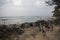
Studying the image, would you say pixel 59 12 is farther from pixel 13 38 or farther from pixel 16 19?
pixel 13 38

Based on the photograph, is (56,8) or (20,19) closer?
(20,19)

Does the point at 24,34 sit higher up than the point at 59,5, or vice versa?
the point at 59,5

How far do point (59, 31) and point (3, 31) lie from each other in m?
2.80

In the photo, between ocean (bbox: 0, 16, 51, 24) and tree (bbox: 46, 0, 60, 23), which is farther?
tree (bbox: 46, 0, 60, 23)

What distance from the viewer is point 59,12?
31.5 feet

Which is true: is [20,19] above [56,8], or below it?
below

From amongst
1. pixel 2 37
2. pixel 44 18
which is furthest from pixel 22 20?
pixel 2 37

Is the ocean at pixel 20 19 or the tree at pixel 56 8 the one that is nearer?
the ocean at pixel 20 19

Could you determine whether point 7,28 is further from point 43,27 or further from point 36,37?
point 43,27

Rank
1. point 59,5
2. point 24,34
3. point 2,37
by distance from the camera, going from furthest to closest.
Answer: point 59,5 → point 24,34 → point 2,37

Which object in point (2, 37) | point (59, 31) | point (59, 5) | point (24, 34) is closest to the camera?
point (2, 37)

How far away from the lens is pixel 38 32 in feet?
26.3

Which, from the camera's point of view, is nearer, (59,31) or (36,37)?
(36,37)

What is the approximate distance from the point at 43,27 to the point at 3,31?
86.4 inches
